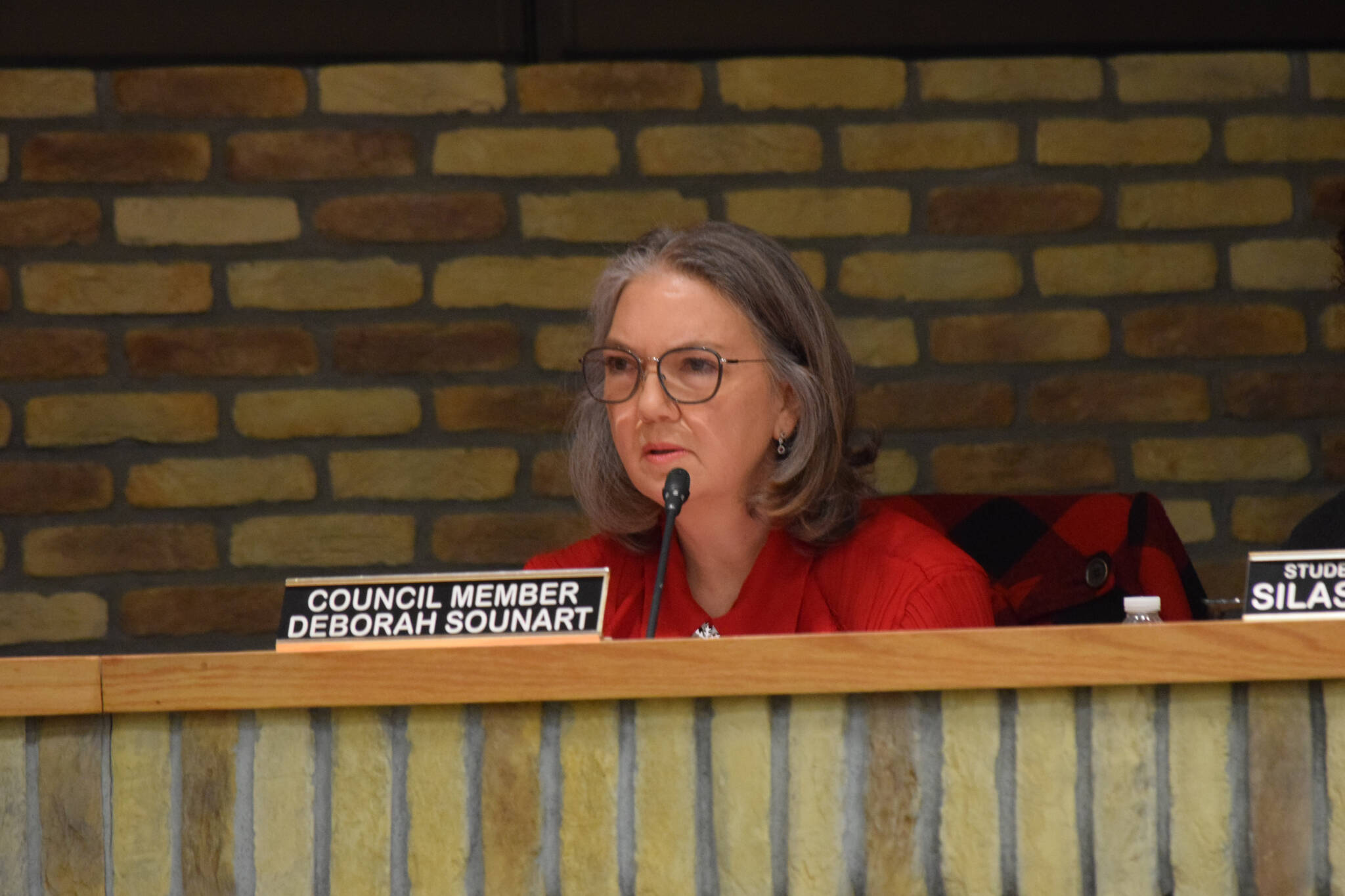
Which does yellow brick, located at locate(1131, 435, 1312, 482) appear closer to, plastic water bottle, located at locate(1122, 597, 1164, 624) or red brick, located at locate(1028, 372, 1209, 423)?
red brick, located at locate(1028, 372, 1209, 423)

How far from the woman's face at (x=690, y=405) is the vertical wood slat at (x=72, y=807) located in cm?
71

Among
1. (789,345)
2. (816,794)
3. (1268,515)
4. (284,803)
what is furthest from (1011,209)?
(284,803)

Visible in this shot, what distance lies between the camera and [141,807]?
3.00ft

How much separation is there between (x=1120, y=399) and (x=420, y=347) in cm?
108

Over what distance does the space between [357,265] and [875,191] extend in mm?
804

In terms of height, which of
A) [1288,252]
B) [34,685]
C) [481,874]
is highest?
[1288,252]

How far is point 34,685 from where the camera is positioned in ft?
2.99

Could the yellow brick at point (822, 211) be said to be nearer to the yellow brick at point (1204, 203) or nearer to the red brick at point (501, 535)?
the yellow brick at point (1204, 203)

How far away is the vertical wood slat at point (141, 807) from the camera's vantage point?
3.00 feet

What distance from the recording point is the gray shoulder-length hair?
63.4 inches

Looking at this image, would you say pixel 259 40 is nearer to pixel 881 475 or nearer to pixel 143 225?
pixel 143 225

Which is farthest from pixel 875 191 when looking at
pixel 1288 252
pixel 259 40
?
pixel 259 40

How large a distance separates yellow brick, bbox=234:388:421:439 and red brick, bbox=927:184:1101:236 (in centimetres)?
86

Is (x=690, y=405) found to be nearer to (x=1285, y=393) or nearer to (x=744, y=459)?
→ (x=744, y=459)
